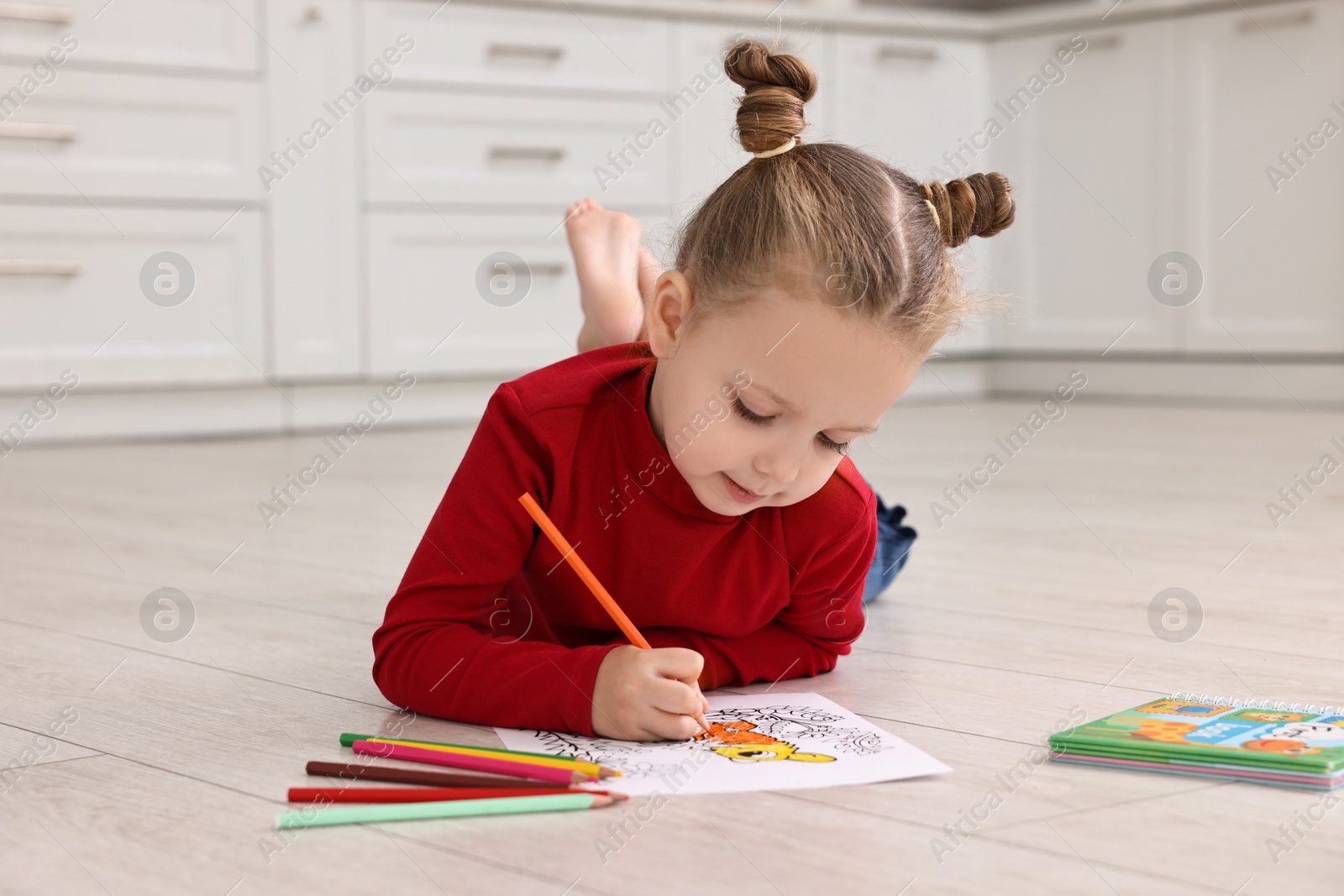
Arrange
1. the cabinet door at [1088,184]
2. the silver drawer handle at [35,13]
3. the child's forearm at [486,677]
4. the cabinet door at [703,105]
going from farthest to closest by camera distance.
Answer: the cabinet door at [1088,184], the cabinet door at [703,105], the silver drawer handle at [35,13], the child's forearm at [486,677]

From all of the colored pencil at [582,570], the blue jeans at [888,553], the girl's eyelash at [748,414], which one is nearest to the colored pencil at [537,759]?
the colored pencil at [582,570]

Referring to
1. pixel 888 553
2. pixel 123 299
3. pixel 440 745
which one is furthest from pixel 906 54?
pixel 440 745

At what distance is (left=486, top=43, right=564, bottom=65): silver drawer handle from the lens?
2914mm

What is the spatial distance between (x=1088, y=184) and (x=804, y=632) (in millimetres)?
2610

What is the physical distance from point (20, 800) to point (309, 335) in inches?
84.4

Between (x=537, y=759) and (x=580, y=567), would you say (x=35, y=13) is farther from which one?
(x=537, y=759)

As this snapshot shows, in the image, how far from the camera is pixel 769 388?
802 millimetres

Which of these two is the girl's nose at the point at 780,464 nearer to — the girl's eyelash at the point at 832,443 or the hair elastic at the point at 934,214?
the girl's eyelash at the point at 832,443

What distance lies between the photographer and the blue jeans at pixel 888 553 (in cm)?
128

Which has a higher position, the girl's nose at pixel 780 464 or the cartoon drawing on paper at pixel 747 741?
the girl's nose at pixel 780 464

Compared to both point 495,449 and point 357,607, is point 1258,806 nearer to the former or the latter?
point 495,449

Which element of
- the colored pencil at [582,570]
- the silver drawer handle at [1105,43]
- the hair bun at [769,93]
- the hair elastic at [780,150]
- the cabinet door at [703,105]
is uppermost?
the silver drawer handle at [1105,43]

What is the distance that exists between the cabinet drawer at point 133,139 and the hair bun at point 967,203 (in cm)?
209

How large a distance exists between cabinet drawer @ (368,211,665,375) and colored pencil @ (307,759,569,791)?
2.18 m
